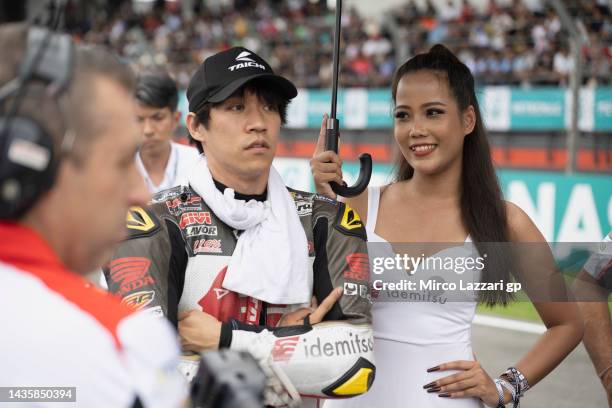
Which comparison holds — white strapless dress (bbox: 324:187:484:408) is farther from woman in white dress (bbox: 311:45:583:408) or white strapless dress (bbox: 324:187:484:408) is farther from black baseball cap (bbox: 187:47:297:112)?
black baseball cap (bbox: 187:47:297:112)

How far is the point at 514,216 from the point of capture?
2639 millimetres

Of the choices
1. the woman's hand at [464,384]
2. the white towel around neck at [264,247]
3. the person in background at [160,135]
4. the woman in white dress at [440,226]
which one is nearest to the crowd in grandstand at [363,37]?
the person in background at [160,135]

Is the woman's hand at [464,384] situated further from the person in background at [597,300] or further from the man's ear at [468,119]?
the man's ear at [468,119]

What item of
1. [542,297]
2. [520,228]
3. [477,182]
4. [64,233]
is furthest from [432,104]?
[64,233]

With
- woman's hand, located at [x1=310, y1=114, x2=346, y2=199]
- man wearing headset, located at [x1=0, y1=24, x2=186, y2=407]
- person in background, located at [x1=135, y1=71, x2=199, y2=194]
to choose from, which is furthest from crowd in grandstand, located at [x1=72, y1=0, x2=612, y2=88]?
man wearing headset, located at [x1=0, y1=24, x2=186, y2=407]

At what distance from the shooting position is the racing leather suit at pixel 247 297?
193cm

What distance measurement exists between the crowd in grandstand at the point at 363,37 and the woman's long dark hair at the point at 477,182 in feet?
17.3

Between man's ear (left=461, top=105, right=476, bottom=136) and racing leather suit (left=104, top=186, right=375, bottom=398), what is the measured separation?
2.36 feet

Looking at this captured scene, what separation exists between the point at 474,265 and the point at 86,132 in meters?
1.79

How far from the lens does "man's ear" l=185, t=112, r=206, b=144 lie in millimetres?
2242

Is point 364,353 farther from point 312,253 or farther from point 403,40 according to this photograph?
Answer: point 403,40

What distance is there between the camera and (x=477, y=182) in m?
2.70

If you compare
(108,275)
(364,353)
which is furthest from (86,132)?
(364,353)

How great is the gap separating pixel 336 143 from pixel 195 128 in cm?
57
